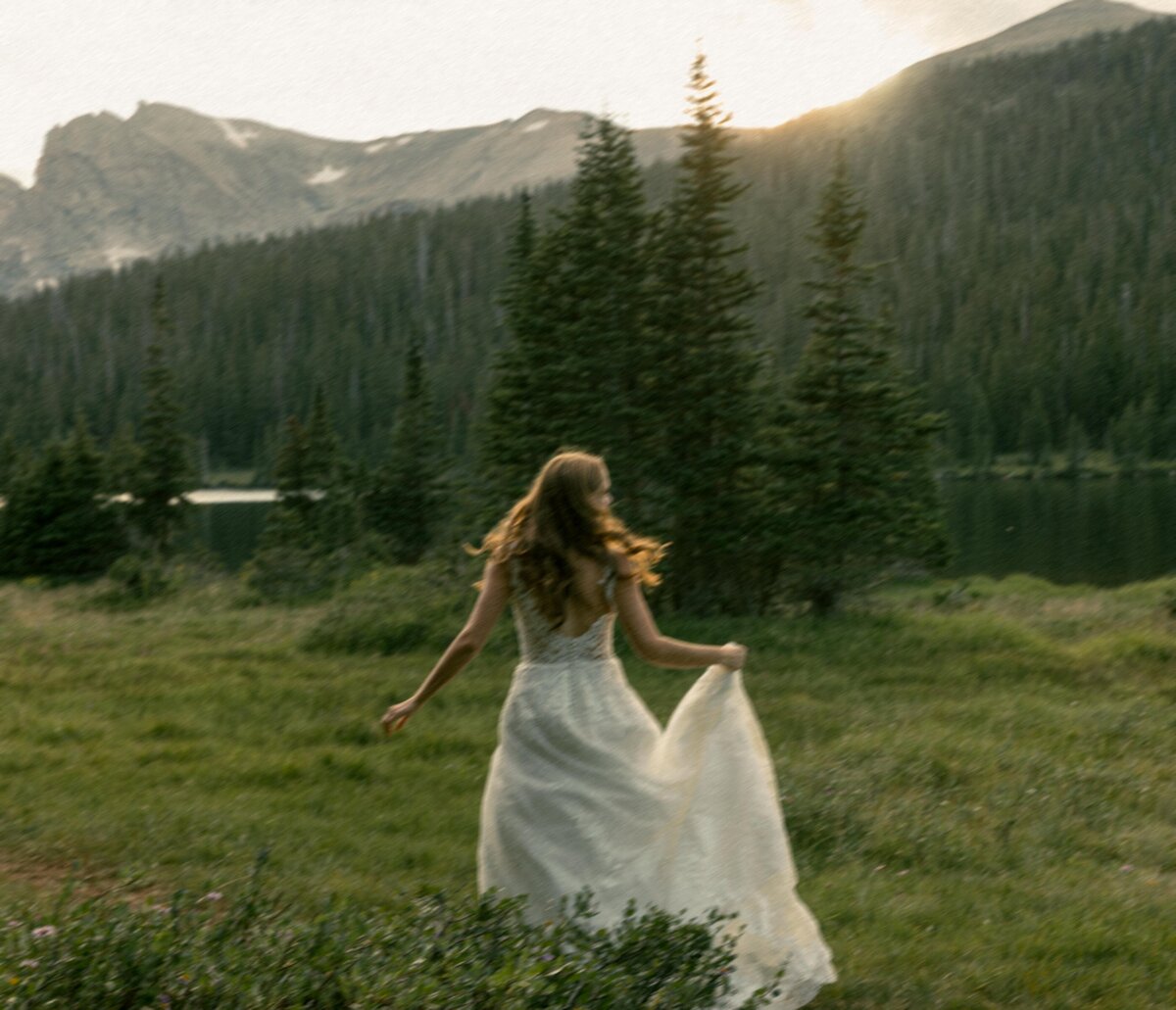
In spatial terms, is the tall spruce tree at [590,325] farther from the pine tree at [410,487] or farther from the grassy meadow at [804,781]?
the pine tree at [410,487]

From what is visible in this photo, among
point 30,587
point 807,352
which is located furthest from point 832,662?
point 30,587

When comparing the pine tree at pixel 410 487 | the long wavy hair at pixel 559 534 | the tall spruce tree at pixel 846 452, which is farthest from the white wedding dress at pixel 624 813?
the pine tree at pixel 410 487

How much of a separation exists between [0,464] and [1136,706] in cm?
6813

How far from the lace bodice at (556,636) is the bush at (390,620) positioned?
1368 centimetres

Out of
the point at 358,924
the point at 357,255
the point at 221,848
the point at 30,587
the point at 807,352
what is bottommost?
the point at 30,587

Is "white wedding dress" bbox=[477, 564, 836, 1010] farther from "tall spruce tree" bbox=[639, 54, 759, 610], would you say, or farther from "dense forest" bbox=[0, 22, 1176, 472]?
"dense forest" bbox=[0, 22, 1176, 472]

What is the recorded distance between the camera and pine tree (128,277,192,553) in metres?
54.4

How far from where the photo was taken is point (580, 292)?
81.6 ft

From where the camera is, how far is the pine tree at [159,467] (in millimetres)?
54406

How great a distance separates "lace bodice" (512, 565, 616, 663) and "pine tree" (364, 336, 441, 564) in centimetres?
4513

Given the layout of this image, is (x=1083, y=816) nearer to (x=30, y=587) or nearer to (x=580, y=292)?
(x=580, y=292)

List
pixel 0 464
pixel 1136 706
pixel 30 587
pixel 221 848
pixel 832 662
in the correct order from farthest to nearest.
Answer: pixel 0 464
pixel 30 587
pixel 832 662
pixel 1136 706
pixel 221 848

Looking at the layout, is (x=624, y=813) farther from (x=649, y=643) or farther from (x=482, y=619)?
(x=482, y=619)

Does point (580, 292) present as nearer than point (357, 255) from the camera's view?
Yes
